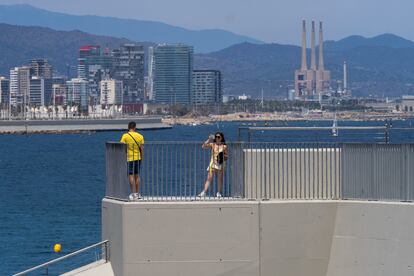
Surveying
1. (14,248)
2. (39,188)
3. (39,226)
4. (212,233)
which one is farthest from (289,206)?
(39,188)

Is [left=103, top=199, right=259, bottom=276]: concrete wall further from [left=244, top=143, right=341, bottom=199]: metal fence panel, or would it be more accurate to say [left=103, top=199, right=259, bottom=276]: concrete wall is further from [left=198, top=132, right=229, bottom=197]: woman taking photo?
[left=198, top=132, right=229, bottom=197]: woman taking photo

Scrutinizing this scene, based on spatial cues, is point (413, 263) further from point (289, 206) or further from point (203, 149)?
point (203, 149)

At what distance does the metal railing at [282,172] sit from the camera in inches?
705

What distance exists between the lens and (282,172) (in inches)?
724

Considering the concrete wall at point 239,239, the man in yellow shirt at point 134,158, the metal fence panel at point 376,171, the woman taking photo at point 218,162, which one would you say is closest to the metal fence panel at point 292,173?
the metal fence panel at point 376,171

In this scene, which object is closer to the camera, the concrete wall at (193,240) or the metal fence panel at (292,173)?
the concrete wall at (193,240)

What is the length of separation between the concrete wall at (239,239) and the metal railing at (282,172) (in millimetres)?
441

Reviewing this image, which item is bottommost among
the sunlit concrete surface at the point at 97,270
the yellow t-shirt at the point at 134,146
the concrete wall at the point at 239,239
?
the sunlit concrete surface at the point at 97,270

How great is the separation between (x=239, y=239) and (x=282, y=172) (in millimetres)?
1238

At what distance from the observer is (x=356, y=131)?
18969mm

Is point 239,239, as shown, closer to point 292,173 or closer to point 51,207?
point 292,173

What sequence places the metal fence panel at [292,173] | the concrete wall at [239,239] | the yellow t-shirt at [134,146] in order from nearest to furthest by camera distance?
the concrete wall at [239,239], the metal fence panel at [292,173], the yellow t-shirt at [134,146]

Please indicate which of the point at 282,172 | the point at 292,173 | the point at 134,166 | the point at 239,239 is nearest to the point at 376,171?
the point at 292,173

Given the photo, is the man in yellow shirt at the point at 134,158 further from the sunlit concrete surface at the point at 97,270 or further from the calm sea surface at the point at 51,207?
the calm sea surface at the point at 51,207
